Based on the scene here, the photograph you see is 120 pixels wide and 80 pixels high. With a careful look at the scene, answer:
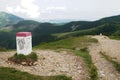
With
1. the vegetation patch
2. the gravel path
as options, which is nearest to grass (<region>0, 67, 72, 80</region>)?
the gravel path

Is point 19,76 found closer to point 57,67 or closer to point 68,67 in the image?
point 57,67

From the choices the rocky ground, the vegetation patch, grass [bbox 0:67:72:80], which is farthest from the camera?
the vegetation patch

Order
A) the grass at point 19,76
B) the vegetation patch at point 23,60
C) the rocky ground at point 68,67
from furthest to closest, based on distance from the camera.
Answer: the vegetation patch at point 23,60, the rocky ground at point 68,67, the grass at point 19,76

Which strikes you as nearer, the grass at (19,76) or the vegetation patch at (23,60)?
the grass at (19,76)

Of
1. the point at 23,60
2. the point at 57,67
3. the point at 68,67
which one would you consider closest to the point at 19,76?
the point at 23,60

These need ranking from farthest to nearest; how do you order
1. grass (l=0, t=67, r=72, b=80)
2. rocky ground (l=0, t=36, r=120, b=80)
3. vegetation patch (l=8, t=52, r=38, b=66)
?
1. vegetation patch (l=8, t=52, r=38, b=66)
2. rocky ground (l=0, t=36, r=120, b=80)
3. grass (l=0, t=67, r=72, b=80)

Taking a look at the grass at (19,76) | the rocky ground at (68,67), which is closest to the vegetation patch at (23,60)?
the rocky ground at (68,67)

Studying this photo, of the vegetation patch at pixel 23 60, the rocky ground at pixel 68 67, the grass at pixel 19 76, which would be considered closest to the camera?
the grass at pixel 19 76

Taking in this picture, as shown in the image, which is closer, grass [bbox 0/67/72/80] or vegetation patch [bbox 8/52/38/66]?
grass [bbox 0/67/72/80]

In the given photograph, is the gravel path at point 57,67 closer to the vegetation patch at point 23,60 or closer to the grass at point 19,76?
the vegetation patch at point 23,60

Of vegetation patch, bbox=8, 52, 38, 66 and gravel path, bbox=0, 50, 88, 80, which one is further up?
vegetation patch, bbox=8, 52, 38, 66

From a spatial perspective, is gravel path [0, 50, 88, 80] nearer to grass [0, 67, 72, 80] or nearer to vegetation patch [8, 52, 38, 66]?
vegetation patch [8, 52, 38, 66]

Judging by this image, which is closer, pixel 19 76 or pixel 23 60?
pixel 19 76

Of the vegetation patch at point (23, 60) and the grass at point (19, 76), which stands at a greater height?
the vegetation patch at point (23, 60)
